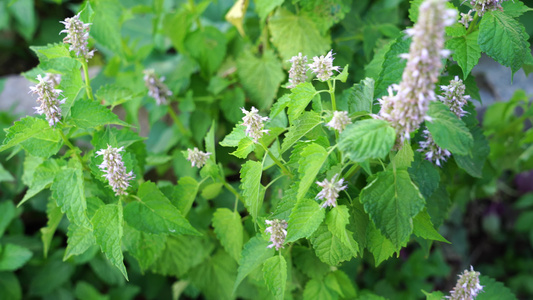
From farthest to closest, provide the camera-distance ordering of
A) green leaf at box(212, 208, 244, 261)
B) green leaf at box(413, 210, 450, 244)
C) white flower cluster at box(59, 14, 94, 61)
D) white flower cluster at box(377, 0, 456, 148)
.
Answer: green leaf at box(212, 208, 244, 261)
white flower cluster at box(59, 14, 94, 61)
green leaf at box(413, 210, 450, 244)
white flower cluster at box(377, 0, 456, 148)

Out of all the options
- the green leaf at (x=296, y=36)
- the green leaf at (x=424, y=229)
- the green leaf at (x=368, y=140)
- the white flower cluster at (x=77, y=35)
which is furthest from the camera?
the green leaf at (x=296, y=36)

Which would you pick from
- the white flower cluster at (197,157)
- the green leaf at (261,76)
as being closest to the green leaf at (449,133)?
the white flower cluster at (197,157)

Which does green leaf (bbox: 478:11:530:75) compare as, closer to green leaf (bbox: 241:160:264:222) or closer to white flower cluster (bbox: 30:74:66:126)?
green leaf (bbox: 241:160:264:222)

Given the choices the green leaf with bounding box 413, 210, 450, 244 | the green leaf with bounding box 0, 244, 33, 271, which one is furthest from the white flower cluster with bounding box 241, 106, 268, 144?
the green leaf with bounding box 0, 244, 33, 271

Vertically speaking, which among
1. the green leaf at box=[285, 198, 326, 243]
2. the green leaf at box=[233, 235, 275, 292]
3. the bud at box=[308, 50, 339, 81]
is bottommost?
the green leaf at box=[233, 235, 275, 292]

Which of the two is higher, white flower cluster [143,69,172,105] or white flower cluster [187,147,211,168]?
white flower cluster [187,147,211,168]

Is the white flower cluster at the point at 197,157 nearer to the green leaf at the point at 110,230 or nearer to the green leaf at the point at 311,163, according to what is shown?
the green leaf at the point at 110,230

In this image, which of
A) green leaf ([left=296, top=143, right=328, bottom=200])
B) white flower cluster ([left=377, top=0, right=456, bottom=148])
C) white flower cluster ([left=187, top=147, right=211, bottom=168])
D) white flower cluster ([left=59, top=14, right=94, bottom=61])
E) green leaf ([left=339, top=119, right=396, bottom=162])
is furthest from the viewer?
white flower cluster ([left=187, top=147, right=211, bottom=168])
